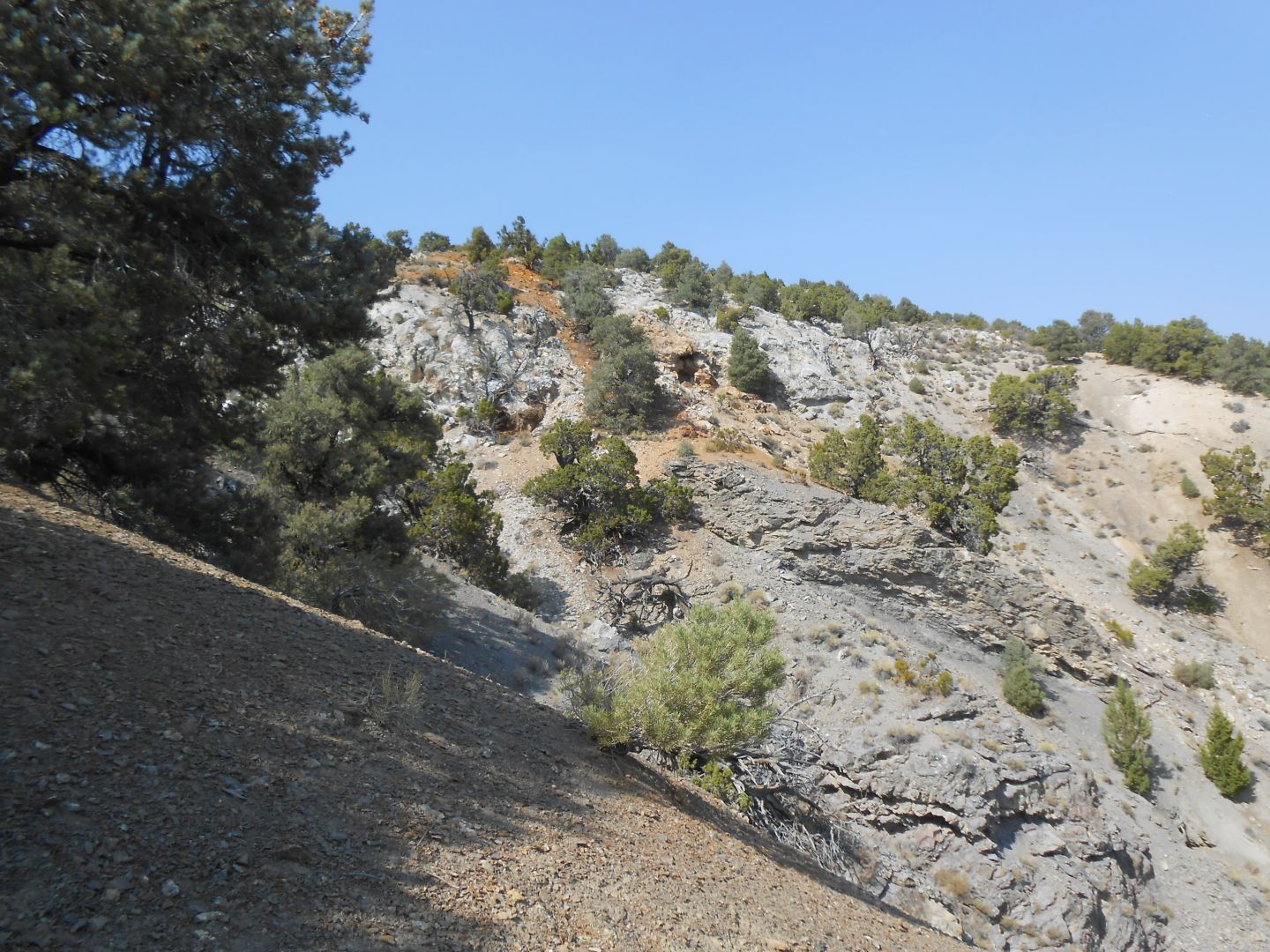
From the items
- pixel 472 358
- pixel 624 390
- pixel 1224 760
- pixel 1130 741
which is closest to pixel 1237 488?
pixel 1224 760

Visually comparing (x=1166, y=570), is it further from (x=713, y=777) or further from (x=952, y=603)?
(x=713, y=777)

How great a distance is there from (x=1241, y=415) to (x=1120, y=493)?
8.69m

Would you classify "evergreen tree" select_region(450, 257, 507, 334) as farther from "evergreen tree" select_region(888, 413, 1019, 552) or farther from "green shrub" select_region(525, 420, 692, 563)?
"evergreen tree" select_region(888, 413, 1019, 552)

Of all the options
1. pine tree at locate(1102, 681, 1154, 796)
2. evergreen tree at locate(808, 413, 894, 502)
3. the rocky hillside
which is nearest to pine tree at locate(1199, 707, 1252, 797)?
the rocky hillside

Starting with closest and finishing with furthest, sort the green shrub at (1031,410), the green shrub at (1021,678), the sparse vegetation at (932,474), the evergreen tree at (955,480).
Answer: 1. the green shrub at (1021,678)
2. the evergreen tree at (955,480)
3. the sparse vegetation at (932,474)
4. the green shrub at (1031,410)

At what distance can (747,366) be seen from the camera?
29.7 meters

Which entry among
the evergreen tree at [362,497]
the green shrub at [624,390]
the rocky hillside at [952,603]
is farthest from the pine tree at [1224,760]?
the evergreen tree at [362,497]

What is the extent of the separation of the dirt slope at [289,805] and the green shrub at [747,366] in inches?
930

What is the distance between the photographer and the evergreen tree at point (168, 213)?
5.09 meters

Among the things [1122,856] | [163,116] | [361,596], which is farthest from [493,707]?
[1122,856]

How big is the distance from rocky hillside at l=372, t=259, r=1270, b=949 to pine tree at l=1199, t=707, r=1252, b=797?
11.8 inches

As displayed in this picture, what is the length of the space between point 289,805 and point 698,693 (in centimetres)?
421

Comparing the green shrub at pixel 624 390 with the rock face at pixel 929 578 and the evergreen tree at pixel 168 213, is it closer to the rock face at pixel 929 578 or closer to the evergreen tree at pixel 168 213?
the rock face at pixel 929 578

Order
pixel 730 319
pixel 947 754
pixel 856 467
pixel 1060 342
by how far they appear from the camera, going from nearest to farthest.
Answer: pixel 947 754 → pixel 856 467 → pixel 730 319 → pixel 1060 342
